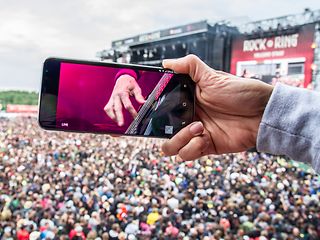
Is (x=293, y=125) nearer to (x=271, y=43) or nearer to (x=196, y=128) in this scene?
(x=196, y=128)

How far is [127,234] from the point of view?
64.8 inches

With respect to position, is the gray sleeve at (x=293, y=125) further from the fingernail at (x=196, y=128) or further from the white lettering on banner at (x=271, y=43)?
the white lettering on banner at (x=271, y=43)

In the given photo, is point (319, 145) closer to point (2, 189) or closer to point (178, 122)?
point (178, 122)

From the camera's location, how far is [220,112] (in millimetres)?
491

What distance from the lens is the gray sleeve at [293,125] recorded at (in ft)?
1.20

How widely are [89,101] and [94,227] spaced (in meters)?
1.28

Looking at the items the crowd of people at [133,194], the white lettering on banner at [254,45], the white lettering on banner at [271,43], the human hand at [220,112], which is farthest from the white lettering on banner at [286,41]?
the human hand at [220,112]

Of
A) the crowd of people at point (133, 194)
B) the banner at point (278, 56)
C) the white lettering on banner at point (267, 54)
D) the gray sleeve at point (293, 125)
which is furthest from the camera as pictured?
the white lettering on banner at point (267, 54)

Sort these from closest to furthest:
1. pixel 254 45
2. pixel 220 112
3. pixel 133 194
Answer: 1. pixel 220 112
2. pixel 133 194
3. pixel 254 45

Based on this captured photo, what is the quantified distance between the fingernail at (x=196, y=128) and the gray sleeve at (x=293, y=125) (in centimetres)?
8

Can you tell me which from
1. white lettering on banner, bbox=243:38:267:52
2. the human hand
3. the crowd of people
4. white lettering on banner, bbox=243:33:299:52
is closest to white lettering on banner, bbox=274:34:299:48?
white lettering on banner, bbox=243:33:299:52

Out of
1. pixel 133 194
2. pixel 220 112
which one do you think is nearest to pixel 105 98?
pixel 220 112

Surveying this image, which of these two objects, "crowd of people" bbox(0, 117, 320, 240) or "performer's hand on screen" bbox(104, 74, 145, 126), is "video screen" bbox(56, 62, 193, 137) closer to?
"performer's hand on screen" bbox(104, 74, 145, 126)

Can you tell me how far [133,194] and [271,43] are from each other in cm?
190
